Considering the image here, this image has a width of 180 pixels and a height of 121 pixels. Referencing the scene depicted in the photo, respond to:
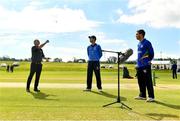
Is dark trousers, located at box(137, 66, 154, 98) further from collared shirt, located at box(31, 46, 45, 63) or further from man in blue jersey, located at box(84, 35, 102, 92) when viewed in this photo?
collared shirt, located at box(31, 46, 45, 63)

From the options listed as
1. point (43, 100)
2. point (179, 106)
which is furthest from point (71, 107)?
point (179, 106)

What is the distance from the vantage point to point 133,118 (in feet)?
35.1

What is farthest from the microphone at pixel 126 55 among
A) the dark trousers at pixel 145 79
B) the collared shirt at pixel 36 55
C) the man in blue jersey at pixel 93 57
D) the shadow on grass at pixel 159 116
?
the collared shirt at pixel 36 55

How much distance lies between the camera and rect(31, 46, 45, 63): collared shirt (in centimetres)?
1794

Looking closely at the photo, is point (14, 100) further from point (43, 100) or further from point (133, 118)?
point (133, 118)

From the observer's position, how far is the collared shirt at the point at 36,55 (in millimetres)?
17938

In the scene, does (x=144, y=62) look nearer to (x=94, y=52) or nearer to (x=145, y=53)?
(x=145, y=53)

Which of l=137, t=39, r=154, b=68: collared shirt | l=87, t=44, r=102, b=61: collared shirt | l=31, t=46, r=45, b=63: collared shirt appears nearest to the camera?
l=137, t=39, r=154, b=68: collared shirt

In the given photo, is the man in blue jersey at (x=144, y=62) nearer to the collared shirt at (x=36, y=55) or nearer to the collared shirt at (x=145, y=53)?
the collared shirt at (x=145, y=53)

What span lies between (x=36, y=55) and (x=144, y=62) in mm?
4708

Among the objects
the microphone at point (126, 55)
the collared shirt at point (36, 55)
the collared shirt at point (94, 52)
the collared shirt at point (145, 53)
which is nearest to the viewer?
the microphone at point (126, 55)

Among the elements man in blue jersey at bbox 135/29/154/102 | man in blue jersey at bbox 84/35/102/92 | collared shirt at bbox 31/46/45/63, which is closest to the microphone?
man in blue jersey at bbox 135/29/154/102

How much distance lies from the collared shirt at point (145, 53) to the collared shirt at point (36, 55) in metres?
4.35

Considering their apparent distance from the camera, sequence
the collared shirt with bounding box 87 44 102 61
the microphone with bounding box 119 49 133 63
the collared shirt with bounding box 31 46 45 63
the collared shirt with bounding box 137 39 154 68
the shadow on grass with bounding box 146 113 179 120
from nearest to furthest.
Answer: the shadow on grass with bounding box 146 113 179 120
the microphone with bounding box 119 49 133 63
the collared shirt with bounding box 137 39 154 68
the collared shirt with bounding box 31 46 45 63
the collared shirt with bounding box 87 44 102 61
